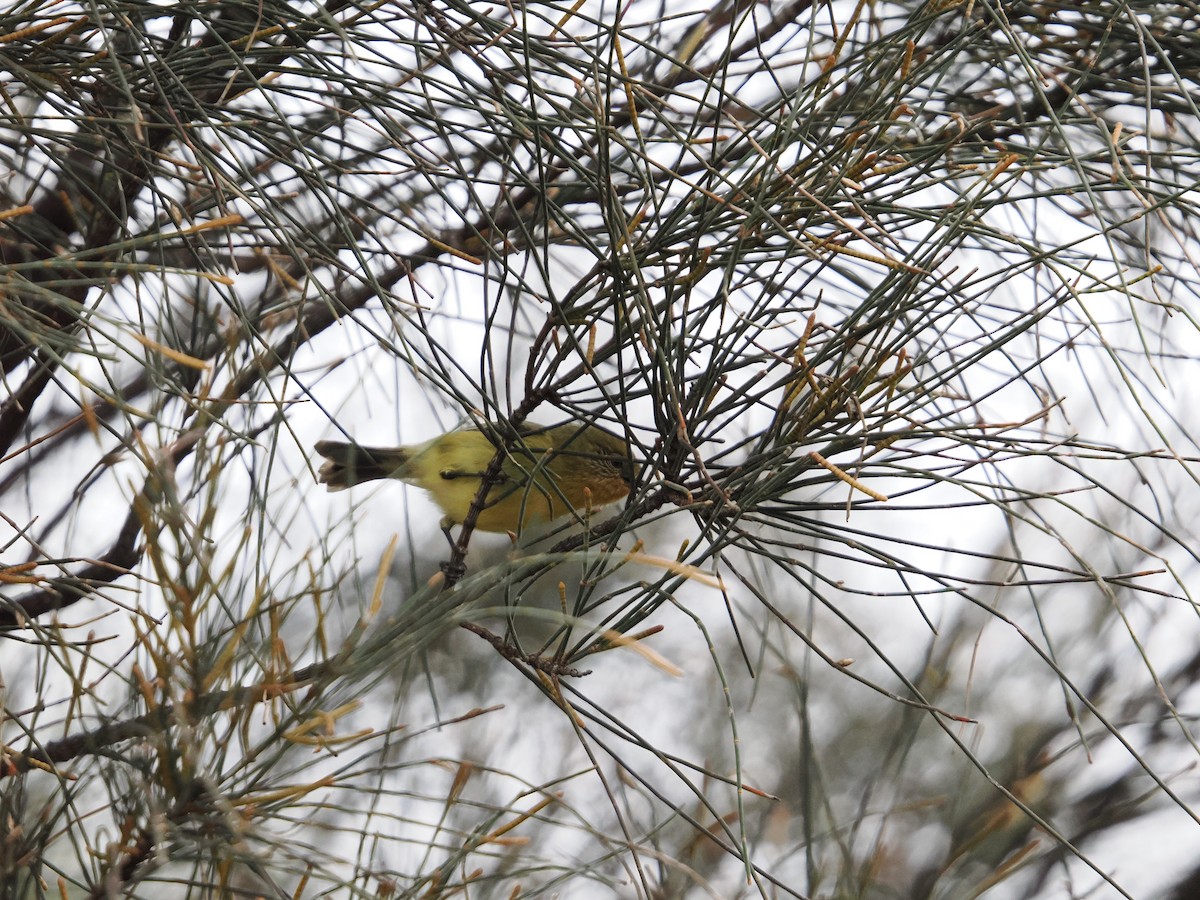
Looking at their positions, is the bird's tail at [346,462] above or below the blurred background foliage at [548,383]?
above

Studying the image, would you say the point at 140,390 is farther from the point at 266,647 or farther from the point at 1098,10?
the point at 1098,10

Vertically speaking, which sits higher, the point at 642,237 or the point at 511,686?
the point at 511,686

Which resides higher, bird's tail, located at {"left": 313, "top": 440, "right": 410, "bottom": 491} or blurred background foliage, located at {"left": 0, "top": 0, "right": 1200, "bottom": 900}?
bird's tail, located at {"left": 313, "top": 440, "right": 410, "bottom": 491}

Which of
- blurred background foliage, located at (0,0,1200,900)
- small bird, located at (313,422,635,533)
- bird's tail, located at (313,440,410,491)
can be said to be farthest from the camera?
bird's tail, located at (313,440,410,491)

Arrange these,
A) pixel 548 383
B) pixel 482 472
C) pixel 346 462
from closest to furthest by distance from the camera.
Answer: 1. pixel 548 383
2. pixel 482 472
3. pixel 346 462

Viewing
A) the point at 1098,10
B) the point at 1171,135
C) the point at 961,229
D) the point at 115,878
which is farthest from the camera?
the point at 1171,135

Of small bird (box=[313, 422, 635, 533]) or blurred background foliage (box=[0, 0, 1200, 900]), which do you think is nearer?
blurred background foliage (box=[0, 0, 1200, 900])

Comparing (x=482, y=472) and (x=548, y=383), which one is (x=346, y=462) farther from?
(x=548, y=383)

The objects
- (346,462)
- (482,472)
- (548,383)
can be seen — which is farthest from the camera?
(346,462)

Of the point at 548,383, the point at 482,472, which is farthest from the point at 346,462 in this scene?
the point at 548,383

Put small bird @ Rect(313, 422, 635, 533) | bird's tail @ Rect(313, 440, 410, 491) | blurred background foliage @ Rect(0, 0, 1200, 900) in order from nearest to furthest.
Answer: blurred background foliage @ Rect(0, 0, 1200, 900) < small bird @ Rect(313, 422, 635, 533) < bird's tail @ Rect(313, 440, 410, 491)

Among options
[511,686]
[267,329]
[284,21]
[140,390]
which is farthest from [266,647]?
[511,686]

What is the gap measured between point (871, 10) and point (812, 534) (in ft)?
3.11

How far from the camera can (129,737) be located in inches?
42.7
